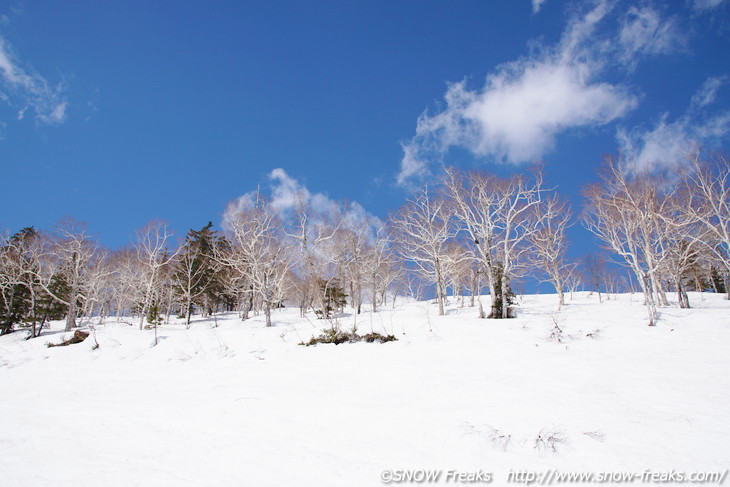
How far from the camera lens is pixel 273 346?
12.5 m

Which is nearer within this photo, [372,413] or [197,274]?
[372,413]

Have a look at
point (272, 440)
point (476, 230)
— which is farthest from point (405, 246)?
point (272, 440)

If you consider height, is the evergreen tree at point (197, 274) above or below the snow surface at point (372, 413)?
above

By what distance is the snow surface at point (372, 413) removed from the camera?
396cm

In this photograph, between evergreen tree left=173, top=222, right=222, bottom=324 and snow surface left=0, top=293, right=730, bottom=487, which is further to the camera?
evergreen tree left=173, top=222, right=222, bottom=324

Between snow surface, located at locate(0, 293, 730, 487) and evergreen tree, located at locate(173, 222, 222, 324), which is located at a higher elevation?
evergreen tree, located at locate(173, 222, 222, 324)

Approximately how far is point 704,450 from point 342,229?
2820 centimetres

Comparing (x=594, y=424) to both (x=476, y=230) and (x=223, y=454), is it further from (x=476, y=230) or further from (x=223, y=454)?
(x=476, y=230)

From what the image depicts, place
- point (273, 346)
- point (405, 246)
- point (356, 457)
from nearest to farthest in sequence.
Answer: point (356, 457), point (273, 346), point (405, 246)

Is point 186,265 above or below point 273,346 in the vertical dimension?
above

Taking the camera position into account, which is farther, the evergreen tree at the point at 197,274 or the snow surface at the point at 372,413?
the evergreen tree at the point at 197,274

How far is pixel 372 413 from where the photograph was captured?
5492 mm

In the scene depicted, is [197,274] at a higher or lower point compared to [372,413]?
higher

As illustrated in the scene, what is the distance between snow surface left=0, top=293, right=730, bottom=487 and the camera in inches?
156
